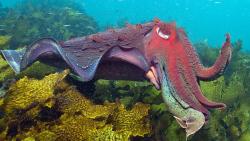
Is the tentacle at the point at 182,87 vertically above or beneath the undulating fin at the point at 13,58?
above

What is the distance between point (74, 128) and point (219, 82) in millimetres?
3451

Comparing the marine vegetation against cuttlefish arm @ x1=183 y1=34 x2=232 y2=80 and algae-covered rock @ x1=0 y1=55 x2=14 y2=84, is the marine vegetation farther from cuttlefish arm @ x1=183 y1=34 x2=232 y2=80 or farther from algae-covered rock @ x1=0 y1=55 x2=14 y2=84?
algae-covered rock @ x1=0 y1=55 x2=14 y2=84

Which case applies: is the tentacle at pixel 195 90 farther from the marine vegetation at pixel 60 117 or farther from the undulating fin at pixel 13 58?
the undulating fin at pixel 13 58

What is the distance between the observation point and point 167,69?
376 centimetres

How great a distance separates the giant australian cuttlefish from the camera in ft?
11.5

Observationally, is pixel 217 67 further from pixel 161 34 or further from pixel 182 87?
pixel 161 34

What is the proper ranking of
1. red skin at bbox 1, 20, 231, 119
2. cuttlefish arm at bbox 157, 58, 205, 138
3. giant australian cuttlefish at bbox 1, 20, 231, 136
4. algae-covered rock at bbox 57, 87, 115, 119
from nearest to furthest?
cuttlefish arm at bbox 157, 58, 205, 138 → giant australian cuttlefish at bbox 1, 20, 231, 136 → red skin at bbox 1, 20, 231, 119 → algae-covered rock at bbox 57, 87, 115, 119

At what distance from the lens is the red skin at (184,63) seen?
3.59m

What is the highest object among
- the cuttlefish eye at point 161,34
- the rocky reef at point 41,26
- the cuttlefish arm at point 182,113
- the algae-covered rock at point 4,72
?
the cuttlefish eye at point 161,34

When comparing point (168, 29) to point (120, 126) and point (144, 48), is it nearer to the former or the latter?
point (144, 48)

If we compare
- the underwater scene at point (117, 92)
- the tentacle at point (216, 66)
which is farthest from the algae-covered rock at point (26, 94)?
the tentacle at point (216, 66)

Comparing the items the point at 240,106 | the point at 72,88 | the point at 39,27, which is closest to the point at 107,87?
the point at 72,88

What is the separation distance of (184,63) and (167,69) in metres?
0.25

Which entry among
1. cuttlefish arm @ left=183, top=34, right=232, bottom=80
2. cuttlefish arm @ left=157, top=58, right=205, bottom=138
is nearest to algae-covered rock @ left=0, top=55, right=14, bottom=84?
cuttlefish arm @ left=157, top=58, right=205, bottom=138
